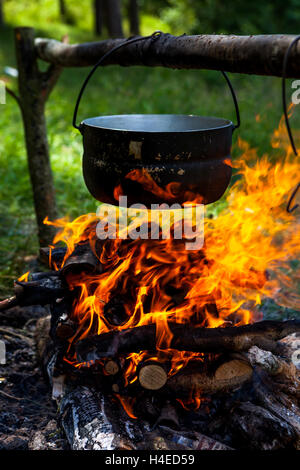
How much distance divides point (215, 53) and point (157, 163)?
558 mm

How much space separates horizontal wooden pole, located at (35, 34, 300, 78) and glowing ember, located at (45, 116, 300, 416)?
0.60 metres

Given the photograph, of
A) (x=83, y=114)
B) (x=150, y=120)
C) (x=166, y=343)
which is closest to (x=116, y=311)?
(x=166, y=343)

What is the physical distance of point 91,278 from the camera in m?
2.61

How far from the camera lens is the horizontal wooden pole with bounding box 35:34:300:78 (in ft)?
5.87

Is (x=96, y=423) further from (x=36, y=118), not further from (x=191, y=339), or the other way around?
(x=36, y=118)

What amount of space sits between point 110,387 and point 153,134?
132 cm

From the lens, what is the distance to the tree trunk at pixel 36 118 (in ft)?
11.8

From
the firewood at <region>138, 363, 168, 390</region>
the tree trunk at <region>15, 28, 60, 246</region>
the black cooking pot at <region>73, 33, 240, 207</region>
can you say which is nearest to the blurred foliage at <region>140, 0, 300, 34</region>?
the tree trunk at <region>15, 28, 60, 246</region>

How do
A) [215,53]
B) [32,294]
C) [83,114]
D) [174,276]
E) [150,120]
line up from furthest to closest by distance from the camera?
[83,114]
[150,120]
[174,276]
[32,294]
[215,53]

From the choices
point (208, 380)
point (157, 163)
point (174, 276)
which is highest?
point (157, 163)

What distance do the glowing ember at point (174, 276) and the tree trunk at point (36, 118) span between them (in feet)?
3.23

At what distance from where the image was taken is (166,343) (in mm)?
2334

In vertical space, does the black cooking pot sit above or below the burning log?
above

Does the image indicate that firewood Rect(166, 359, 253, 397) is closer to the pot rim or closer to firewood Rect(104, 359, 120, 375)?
firewood Rect(104, 359, 120, 375)
